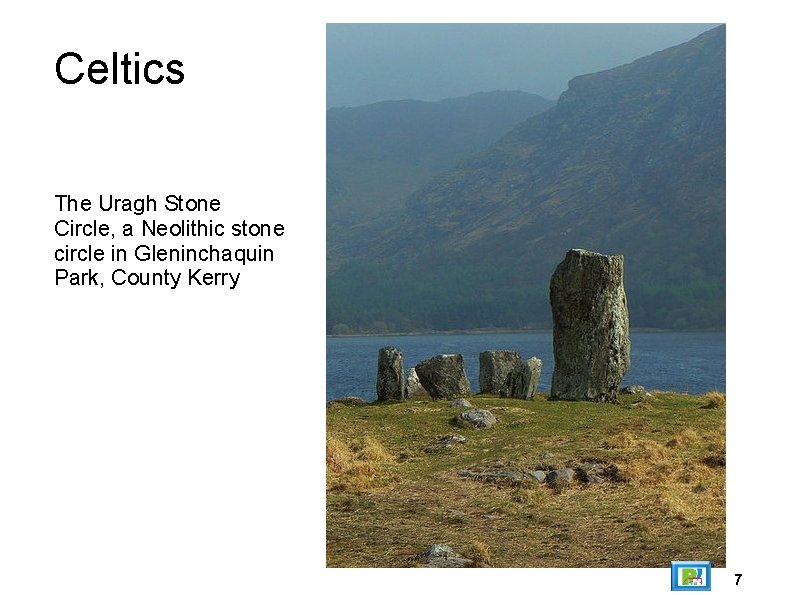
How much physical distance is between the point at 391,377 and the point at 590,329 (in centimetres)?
604

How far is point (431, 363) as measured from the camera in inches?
1131

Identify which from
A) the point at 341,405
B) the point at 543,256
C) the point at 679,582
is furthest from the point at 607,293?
the point at 543,256

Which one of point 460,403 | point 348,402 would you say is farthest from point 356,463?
point 348,402

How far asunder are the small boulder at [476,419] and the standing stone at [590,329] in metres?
4.64

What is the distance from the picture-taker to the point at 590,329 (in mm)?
26422

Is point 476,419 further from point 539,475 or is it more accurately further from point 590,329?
point 590,329

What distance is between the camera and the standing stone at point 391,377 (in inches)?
1137

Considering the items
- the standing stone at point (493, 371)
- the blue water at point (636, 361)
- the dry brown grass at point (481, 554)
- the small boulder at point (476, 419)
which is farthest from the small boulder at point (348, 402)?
the dry brown grass at point (481, 554)

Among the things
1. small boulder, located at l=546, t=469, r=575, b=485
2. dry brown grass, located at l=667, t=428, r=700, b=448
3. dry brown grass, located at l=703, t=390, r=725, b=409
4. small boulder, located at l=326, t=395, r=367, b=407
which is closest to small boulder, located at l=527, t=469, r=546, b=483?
small boulder, located at l=546, t=469, r=575, b=485

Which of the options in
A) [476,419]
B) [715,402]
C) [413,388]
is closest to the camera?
[476,419]

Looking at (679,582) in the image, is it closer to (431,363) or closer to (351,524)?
(351,524)
